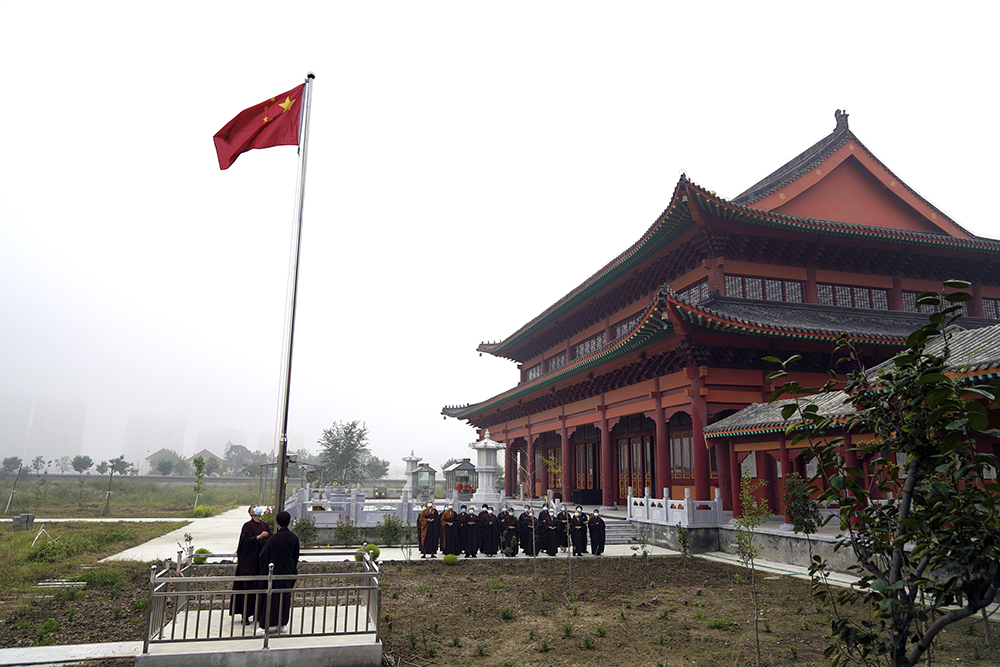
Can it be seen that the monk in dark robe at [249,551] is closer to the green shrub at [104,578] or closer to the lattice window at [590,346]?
the green shrub at [104,578]

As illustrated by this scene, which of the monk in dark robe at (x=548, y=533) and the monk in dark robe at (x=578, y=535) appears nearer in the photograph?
the monk in dark robe at (x=548, y=533)

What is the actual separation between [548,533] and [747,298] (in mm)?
9176

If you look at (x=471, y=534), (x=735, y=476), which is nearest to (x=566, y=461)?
(x=735, y=476)

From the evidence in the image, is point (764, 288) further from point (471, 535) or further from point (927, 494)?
point (927, 494)

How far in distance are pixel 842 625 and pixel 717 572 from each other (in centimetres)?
1031

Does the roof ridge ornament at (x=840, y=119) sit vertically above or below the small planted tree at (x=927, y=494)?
above

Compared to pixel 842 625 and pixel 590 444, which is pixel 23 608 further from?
pixel 590 444

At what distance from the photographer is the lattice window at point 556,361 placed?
31.3 m

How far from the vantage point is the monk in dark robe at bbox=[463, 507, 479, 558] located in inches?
587

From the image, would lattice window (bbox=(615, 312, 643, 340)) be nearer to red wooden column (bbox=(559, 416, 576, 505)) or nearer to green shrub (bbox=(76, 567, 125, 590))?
red wooden column (bbox=(559, 416, 576, 505))

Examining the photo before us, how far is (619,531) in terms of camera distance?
17703 mm

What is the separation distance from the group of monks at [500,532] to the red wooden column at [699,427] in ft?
10.6

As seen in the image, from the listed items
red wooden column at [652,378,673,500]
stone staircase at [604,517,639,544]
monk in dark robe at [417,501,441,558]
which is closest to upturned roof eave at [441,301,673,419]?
red wooden column at [652,378,673,500]

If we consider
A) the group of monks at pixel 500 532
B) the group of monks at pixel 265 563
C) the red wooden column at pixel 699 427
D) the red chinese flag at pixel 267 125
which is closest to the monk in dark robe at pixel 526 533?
the group of monks at pixel 500 532
